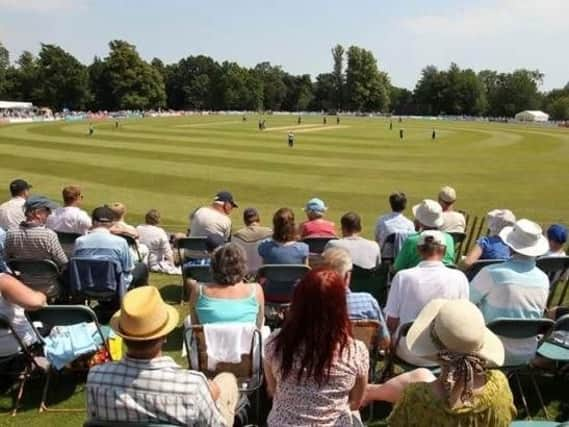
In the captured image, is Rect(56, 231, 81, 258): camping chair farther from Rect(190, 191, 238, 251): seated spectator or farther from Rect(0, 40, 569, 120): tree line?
Rect(0, 40, 569, 120): tree line

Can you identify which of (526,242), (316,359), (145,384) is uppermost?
(526,242)

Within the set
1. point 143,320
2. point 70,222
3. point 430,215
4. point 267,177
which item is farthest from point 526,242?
point 267,177

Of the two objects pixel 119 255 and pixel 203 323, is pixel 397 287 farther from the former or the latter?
Answer: pixel 119 255

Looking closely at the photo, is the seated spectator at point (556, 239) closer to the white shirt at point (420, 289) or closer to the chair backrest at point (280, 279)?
the white shirt at point (420, 289)

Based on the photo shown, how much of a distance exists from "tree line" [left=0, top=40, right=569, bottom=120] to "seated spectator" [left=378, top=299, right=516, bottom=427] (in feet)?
398

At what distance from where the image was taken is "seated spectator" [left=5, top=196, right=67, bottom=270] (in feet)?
23.4

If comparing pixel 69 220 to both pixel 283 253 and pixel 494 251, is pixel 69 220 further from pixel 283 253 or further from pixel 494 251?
pixel 494 251

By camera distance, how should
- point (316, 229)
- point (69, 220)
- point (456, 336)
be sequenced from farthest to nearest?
point (69, 220) < point (316, 229) < point (456, 336)

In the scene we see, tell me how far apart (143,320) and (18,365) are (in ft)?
9.93

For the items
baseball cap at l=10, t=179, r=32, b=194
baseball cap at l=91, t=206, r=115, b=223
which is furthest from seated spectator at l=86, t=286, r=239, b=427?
baseball cap at l=10, t=179, r=32, b=194

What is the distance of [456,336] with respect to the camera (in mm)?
2879

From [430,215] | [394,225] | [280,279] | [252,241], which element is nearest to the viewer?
[280,279]

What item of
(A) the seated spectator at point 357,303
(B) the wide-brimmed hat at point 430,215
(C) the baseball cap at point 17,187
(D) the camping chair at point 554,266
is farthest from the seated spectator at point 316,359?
(C) the baseball cap at point 17,187

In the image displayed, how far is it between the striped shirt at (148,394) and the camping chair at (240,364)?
1192 mm
